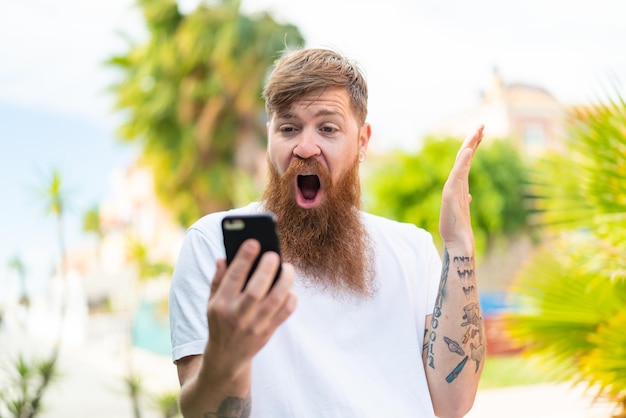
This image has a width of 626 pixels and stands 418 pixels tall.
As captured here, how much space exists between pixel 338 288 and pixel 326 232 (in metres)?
0.21

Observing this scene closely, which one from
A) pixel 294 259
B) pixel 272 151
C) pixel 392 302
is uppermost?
pixel 272 151

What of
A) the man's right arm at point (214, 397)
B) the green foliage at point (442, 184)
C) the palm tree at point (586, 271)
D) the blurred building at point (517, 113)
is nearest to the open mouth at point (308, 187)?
the man's right arm at point (214, 397)

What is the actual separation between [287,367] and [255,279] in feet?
1.66

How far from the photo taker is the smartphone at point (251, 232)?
3.62 feet

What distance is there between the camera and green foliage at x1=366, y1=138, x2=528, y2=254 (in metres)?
23.5

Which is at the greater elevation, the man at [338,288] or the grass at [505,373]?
the man at [338,288]

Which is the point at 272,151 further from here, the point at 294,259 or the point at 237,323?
the point at 237,323

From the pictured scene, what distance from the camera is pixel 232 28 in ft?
63.1

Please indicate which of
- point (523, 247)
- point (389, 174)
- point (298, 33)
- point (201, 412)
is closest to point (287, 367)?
point (201, 412)

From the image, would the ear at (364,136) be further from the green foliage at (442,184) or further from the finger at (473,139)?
the green foliage at (442,184)

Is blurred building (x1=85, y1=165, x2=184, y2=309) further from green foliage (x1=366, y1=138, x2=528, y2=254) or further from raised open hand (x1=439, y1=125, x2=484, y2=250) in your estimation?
raised open hand (x1=439, y1=125, x2=484, y2=250)

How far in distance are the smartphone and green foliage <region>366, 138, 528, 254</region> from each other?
2093 cm

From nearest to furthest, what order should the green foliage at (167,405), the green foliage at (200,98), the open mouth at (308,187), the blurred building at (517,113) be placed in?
the open mouth at (308,187)
the green foliage at (167,405)
the green foliage at (200,98)
the blurred building at (517,113)

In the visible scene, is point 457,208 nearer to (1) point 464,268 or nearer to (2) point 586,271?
(1) point 464,268
